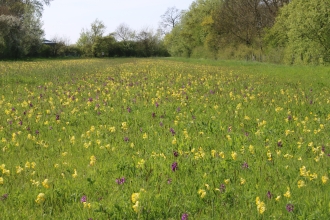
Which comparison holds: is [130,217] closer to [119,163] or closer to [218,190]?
[218,190]

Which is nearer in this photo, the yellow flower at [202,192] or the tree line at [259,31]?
the yellow flower at [202,192]

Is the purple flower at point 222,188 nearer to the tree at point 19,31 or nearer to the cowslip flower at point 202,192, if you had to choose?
the cowslip flower at point 202,192

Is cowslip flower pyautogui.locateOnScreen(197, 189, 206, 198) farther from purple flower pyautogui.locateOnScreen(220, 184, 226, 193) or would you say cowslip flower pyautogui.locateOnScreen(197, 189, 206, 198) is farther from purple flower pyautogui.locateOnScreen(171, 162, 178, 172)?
purple flower pyautogui.locateOnScreen(171, 162, 178, 172)

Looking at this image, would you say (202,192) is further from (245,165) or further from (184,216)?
(245,165)

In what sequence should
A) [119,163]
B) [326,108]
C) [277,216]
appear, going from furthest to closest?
[326,108]
[119,163]
[277,216]

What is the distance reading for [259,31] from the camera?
1970 inches

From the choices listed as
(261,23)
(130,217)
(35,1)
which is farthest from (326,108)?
(35,1)

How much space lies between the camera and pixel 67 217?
317 centimetres

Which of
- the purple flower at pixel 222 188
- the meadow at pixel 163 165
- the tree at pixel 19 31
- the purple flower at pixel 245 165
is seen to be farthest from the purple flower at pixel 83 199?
the tree at pixel 19 31

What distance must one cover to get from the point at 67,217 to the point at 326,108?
7.44 metres

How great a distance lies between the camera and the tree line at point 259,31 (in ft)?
107

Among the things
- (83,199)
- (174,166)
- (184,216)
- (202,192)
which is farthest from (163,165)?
(184,216)

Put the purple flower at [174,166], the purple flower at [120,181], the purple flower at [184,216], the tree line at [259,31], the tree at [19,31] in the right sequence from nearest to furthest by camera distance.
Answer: the purple flower at [184,216]
the purple flower at [120,181]
the purple flower at [174,166]
the tree line at [259,31]
the tree at [19,31]

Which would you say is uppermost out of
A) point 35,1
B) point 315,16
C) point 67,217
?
point 35,1
